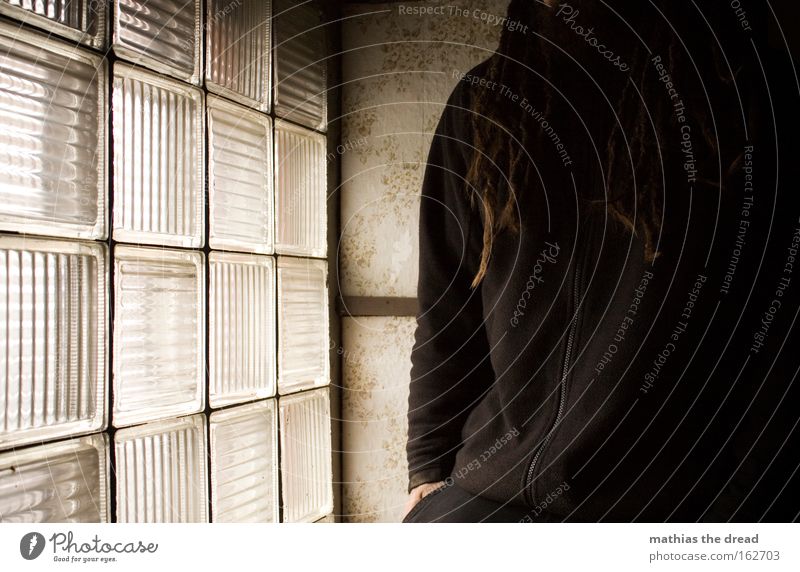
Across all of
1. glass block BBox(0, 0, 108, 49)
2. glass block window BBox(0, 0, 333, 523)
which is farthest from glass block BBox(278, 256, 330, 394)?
glass block BBox(0, 0, 108, 49)

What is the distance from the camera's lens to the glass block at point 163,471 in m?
0.50

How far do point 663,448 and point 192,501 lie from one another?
0.40 m

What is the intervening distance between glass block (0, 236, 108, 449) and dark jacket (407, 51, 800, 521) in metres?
0.30

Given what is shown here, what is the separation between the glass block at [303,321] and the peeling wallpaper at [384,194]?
0.02 m

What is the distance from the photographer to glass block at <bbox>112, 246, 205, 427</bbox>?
49 cm

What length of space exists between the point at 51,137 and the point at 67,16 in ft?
0.29

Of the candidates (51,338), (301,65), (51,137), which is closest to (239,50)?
(301,65)

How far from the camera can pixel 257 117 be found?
56 cm

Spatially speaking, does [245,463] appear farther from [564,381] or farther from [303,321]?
[564,381]

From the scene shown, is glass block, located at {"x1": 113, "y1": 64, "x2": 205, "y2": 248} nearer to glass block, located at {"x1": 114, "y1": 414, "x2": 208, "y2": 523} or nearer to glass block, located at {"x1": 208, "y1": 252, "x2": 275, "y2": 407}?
glass block, located at {"x1": 208, "y1": 252, "x2": 275, "y2": 407}

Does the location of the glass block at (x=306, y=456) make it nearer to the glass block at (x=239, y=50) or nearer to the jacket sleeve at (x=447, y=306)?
the jacket sleeve at (x=447, y=306)

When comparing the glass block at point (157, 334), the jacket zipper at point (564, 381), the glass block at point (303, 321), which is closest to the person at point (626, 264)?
the jacket zipper at point (564, 381)
